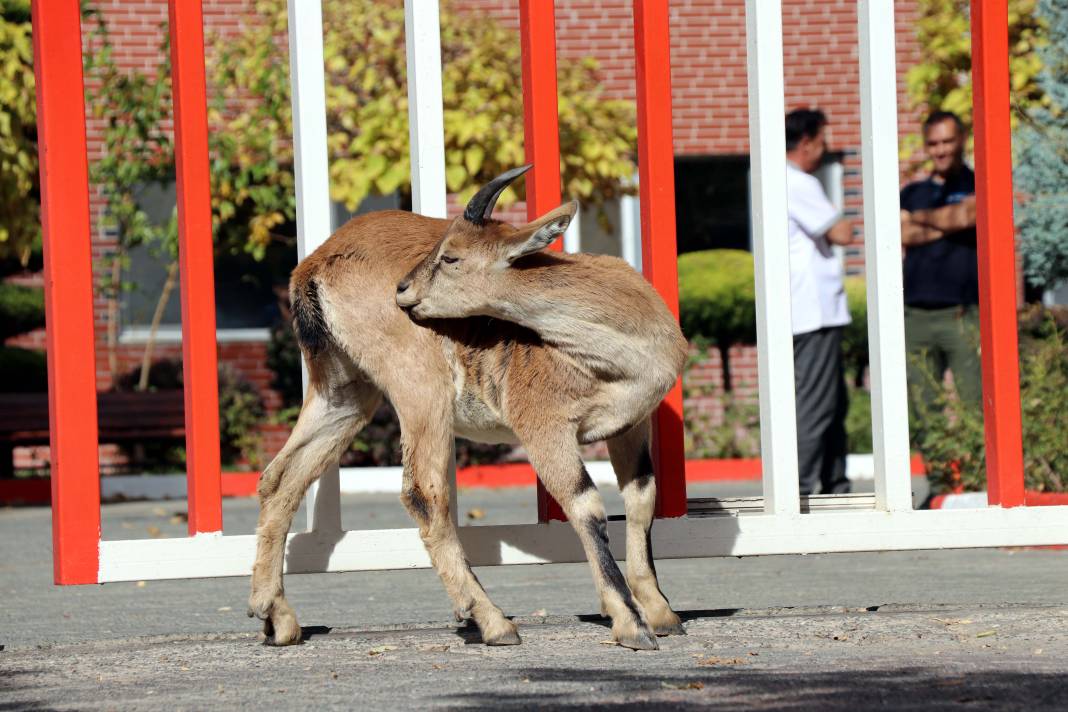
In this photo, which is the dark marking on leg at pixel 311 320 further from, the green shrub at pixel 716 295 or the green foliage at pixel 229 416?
the green shrub at pixel 716 295

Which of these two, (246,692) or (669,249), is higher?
(669,249)

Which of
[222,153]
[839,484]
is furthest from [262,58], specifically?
[839,484]

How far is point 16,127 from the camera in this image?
12.4 metres

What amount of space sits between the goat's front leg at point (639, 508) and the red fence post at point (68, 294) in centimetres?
178

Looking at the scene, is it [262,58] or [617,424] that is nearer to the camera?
[617,424]

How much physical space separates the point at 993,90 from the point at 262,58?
9.57 meters

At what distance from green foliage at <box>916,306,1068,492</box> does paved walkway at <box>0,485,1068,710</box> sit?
115cm

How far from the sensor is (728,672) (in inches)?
171

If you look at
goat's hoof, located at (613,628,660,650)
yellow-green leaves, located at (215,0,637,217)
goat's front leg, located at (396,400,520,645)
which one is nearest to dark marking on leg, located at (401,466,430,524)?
goat's front leg, located at (396,400,520,645)

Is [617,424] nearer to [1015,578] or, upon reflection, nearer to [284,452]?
[284,452]

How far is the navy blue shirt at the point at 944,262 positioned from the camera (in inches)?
364

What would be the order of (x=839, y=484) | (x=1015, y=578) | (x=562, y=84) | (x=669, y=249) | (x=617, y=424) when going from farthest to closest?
(x=562, y=84), (x=839, y=484), (x=1015, y=578), (x=669, y=249), (x=617, y=424)

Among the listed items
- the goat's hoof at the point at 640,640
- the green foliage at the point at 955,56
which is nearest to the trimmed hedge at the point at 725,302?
the green foliage at the point at 955,56

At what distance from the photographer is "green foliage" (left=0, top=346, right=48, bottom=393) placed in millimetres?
15516
